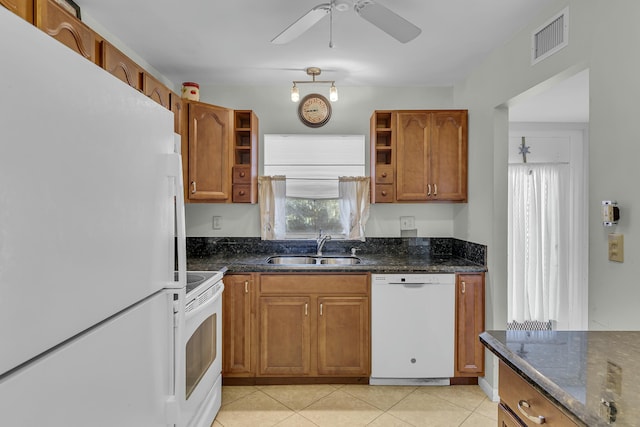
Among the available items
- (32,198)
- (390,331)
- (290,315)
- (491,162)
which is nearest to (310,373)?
(290,315)

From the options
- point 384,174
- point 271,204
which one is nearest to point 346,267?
point 384,174

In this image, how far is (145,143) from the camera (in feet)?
3.64

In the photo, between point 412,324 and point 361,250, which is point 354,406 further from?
point 361,250

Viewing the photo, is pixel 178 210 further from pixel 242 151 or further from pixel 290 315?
pixel 242 151

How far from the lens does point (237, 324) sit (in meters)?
2.66

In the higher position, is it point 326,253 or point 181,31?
point 181,31

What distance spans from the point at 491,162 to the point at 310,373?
208cm

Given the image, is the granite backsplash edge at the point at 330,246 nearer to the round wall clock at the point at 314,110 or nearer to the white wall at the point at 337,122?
the white wall at the point at 337,122

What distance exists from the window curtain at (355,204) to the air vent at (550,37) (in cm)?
159

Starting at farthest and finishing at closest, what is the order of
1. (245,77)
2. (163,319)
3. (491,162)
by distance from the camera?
1. (245,77)
2. (491,162)
3. (163,319)

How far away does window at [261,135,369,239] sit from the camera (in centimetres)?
326

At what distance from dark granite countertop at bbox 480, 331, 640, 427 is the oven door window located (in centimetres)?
141

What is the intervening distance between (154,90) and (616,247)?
268 centimetres

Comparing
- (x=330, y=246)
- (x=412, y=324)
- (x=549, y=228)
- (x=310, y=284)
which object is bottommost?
(x=412, y=324)
